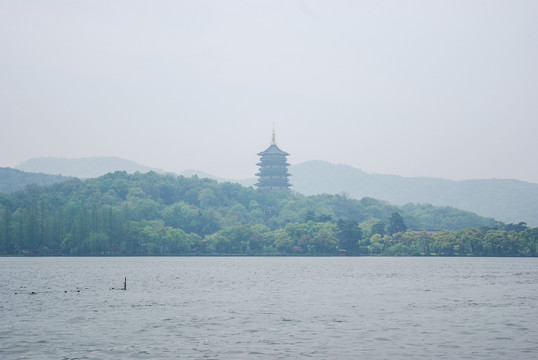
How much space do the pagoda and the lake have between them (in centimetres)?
13818

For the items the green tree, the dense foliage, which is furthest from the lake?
the green tree

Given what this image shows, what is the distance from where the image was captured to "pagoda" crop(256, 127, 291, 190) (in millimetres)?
195125

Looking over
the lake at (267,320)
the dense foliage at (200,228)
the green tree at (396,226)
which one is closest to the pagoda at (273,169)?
the dense foliage at (200,228)

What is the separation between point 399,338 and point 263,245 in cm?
9843

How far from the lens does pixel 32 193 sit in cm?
14638

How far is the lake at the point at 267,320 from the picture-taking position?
83.4 feet

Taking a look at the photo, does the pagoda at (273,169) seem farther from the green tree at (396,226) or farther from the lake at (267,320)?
the lake at (267,320)

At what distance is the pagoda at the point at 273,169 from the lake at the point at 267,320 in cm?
13818

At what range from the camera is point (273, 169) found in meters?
197

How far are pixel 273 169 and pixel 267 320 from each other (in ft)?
537

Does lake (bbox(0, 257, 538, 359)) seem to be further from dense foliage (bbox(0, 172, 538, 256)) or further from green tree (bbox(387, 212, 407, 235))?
green tree (bbox(387, 212, 407, 235))

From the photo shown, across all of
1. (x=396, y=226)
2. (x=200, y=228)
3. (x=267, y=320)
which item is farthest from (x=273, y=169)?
(x=267, y=320)

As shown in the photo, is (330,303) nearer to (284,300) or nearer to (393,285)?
(284,300)

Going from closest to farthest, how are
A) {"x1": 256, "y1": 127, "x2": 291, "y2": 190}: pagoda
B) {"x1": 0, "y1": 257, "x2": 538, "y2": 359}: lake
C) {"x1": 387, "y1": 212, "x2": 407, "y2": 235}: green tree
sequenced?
{"x1": 0, "y1": 257, "x2": 538, "y2": 359}: lake → {"x1": 387, "y1": 212, "x2": 407, "y2": 235}: green tree → {"x1": 256, "y1": 127, "x2": 291, "y2": 190}: pagoda
